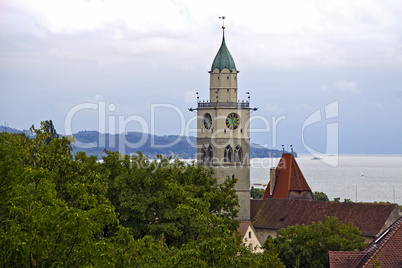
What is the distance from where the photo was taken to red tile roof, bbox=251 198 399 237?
55188 millimetres

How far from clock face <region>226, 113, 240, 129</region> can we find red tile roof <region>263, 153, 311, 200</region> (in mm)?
7971

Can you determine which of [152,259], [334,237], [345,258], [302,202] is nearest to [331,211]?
[302,202]

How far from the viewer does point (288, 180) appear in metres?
67.0

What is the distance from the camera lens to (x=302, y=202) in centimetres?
6159

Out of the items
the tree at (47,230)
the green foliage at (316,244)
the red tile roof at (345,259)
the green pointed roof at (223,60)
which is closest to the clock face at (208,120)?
the green pointed roof at (223,60)

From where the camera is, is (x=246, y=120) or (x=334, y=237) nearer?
(x=334, y=237)

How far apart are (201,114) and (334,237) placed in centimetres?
1994

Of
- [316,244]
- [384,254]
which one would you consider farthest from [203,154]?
[384,254]

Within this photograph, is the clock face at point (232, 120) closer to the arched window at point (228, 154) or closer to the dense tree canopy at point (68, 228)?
the arched window at point (228, 154)

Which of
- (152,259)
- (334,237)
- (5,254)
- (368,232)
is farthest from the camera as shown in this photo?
(368,232)

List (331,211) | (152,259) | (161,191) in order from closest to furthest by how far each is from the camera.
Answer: (152,259) < (161,191) < (331,211)

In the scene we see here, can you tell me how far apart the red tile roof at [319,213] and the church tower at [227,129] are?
7.55 ft

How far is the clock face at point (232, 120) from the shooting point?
199ft

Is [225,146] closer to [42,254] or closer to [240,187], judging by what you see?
[240,187]
